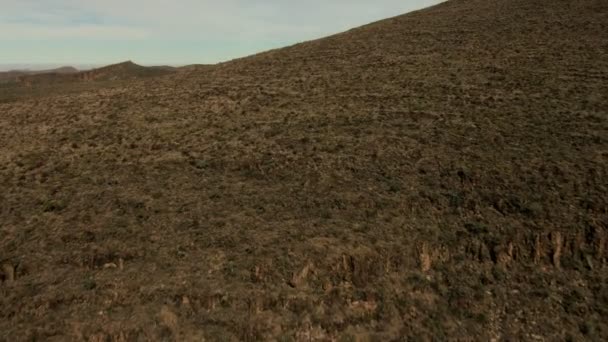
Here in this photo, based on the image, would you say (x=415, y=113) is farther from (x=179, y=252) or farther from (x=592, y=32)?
(x=592, y=32)

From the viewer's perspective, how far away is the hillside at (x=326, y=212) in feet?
35.9

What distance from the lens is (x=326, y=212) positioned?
15875mm

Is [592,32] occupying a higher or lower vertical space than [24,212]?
higher

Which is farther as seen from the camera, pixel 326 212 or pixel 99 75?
pixel 99 75

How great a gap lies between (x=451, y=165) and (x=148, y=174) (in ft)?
44.4

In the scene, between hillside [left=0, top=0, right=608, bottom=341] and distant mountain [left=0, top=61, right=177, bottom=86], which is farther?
distant mountain [left=0, top=61, right=177, bottom=86]

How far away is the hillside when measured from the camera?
1093cm

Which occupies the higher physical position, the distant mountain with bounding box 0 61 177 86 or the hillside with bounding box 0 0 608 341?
the distant mountain with bounding box 0 61 177 86

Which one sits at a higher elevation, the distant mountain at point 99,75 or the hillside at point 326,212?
the distant mountain at point 99,75

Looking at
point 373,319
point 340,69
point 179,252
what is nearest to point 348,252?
point 373,319

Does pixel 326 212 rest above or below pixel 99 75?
below

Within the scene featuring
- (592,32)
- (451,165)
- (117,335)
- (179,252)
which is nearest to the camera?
(117,335)

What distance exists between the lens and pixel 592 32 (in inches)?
1368

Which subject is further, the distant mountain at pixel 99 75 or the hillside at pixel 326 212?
the distant mountain at pixel 99 75
